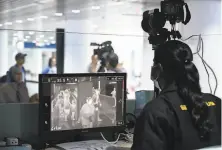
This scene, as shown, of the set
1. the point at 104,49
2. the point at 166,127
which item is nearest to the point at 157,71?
the point at 166,127

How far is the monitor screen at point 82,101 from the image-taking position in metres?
2.03

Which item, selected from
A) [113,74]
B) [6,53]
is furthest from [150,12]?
[6,53]

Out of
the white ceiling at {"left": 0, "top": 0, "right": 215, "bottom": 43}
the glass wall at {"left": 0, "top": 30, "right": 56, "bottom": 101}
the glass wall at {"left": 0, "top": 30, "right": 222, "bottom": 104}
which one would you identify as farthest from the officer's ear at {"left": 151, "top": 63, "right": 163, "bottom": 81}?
the glass wall at {"left": 0, "top": 30, "right": 56, "bottom": 101}

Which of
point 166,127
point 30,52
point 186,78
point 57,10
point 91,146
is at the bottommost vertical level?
point 91,146

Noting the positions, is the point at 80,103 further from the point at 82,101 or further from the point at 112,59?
the point at 112,59

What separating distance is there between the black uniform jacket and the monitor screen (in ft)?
1.97

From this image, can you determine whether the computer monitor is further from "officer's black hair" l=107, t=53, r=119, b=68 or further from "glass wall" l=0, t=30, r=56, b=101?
"glass wall" l=0, t=30, r=56, b=101

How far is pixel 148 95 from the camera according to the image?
8.24 ft

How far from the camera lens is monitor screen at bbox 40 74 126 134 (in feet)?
6.65

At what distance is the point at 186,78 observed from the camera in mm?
1601

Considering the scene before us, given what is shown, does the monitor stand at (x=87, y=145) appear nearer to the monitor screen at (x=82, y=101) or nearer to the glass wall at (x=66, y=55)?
the monitor screen at (x=82, y=101)

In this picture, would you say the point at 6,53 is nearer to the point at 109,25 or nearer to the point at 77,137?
the point at 109,25

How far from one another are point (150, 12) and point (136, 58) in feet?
14.3

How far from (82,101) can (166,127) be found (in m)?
0.73
